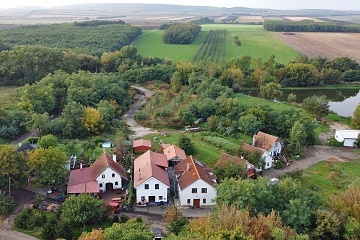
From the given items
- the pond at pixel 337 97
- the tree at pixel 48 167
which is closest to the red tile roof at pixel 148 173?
the tree at pixel 48 167

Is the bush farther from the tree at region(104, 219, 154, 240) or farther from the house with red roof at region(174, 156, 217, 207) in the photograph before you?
the house with red roof at region(174, 156, 217, 207)

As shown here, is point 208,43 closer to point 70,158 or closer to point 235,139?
point 235,139

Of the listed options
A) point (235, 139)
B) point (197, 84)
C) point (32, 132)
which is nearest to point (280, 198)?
point (235, 139)

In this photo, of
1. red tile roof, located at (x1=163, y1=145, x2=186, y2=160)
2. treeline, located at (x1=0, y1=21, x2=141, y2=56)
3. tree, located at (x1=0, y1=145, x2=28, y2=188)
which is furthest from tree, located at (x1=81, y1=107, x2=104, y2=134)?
treeline, located at (x1=0, y1=21, x2=141, y2=56)

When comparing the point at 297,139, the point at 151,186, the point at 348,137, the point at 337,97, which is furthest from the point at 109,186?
the point at 337,97

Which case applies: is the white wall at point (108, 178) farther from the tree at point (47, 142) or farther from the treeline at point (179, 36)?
the treeline at point (179, 36)

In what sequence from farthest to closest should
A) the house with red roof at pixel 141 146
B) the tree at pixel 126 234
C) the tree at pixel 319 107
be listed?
the tree at pixel 319 107 → the house with red roof at pixel 141 146 → the tree at pixel 126 234

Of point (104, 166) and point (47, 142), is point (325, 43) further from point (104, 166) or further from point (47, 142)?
point (47, 142)
